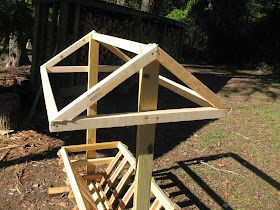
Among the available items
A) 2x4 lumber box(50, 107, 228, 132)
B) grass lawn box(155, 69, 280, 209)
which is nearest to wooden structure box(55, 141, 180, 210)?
grass lawn box(155, 69, 280, 209)

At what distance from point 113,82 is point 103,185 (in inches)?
94.9

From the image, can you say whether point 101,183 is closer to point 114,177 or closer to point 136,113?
point 114,177

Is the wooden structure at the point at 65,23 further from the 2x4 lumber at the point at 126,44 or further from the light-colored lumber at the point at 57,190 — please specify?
the 2x4 lumber at the point at 126,44

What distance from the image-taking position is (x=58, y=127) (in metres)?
2.11

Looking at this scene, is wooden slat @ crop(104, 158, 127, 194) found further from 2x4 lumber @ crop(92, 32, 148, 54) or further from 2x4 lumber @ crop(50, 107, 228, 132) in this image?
2x4 lumber @ crop(50, 107, 228, 132)

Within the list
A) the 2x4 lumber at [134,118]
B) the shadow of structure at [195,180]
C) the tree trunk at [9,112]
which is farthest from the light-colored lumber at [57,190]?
the 2x4 lumber at [134,118]

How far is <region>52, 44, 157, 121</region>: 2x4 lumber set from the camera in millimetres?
2129

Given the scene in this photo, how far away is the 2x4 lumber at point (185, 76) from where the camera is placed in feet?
7.39

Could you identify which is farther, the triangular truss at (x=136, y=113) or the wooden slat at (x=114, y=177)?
the wooden slat at (x=114, y=177)

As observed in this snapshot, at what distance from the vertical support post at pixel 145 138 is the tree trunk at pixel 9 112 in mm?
4063

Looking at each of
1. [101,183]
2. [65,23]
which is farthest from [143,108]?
[65,23]

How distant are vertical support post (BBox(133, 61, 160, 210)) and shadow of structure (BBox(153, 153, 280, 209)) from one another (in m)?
1.87

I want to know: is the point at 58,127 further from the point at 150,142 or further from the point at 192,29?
the point at 192,29

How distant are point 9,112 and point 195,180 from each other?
3.11 meters
